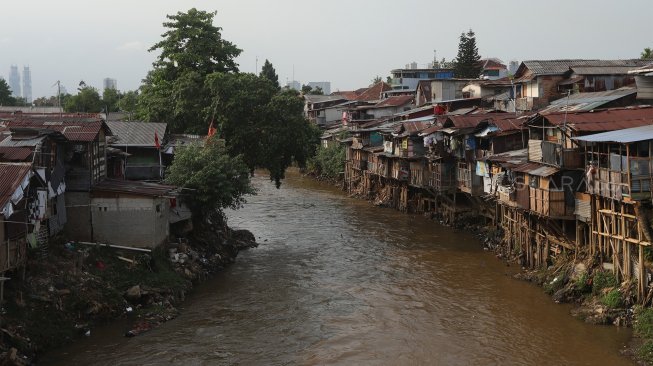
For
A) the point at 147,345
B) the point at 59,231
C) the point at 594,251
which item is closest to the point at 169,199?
the point at 59,231

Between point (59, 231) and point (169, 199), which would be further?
point (169, 199)

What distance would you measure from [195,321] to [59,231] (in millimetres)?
6721

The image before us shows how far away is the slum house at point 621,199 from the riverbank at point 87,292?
15.9 metres

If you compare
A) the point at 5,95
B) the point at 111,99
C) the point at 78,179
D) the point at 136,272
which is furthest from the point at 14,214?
the point at 5,95

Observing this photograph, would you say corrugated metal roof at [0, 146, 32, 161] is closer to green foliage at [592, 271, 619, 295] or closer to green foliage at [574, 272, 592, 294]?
green foliage at [574, 272, 592, 294]

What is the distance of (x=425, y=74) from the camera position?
77125 millimetres

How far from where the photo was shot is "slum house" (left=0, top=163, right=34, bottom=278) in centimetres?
1723

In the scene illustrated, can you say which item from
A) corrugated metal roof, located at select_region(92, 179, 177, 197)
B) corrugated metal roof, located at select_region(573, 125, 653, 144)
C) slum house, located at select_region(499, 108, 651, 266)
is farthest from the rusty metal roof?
corrugated metal roof, located at select_region(92, 179, 177, 197)

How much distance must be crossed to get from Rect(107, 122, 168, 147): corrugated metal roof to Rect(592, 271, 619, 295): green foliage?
21.2m

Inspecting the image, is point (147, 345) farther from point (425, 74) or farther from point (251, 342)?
point (425, 74)

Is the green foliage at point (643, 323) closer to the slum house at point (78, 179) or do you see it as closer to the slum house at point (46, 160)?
the slum house at point (46, 160)

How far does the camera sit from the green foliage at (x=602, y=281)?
21.4 m

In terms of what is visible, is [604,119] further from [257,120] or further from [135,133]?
[135,133]

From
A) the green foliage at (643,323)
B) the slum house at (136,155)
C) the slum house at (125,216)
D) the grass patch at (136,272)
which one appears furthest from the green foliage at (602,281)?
the slum house at (136,155)
